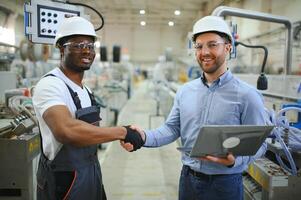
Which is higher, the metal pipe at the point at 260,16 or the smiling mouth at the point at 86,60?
the metal pipe at the point at 260,16

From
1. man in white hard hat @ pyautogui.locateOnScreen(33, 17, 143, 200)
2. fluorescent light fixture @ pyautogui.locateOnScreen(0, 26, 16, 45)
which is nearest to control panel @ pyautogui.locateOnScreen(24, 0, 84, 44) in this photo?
man in white hard hat @ pyautogui.locateOnScreen(33, 17, 143, 200)

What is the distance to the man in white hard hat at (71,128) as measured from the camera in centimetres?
130

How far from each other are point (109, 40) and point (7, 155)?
12491 millimetres

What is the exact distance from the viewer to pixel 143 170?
393 centimetres

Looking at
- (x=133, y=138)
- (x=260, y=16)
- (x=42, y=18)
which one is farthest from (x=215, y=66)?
(x=260, y=16)

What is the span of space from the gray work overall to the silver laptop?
56 centimetres

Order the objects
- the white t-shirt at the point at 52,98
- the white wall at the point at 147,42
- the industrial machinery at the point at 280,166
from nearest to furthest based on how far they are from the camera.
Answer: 1. the white t-shirt at the point at 52,98
2. the industrial machinery at the point at 280,166
3. the white wall at the point at 147,42

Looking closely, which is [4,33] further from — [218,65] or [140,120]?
[218,65]

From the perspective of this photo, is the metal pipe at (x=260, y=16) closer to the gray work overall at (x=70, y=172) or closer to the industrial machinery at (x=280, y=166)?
the industrial machinery at (x=280, y=166)

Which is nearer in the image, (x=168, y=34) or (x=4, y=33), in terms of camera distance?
(x=4, y=33)

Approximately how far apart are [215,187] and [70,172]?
0.73 meters

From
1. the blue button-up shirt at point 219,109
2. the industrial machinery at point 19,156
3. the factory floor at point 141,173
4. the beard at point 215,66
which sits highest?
the beard at point 215,66

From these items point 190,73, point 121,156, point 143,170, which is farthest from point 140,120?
point 143,170

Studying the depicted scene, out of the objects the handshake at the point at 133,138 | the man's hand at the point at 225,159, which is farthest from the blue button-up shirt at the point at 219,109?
the handshake at the point at 133,138
